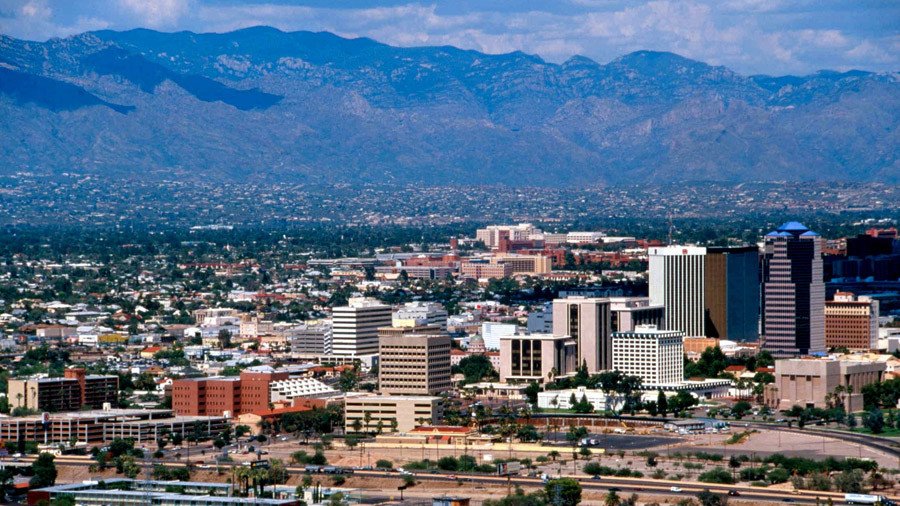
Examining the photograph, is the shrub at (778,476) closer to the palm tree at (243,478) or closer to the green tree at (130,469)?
the palm tree at (243,478)

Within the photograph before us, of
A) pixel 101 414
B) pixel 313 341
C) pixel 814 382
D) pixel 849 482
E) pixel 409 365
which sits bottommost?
pixel 849 482

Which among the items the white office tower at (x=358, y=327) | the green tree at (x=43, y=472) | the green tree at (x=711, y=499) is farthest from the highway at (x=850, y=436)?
the white office tower at (x=358, y=327)

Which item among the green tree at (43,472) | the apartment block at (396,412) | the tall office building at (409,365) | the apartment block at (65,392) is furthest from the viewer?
the tall office building at (409,365)

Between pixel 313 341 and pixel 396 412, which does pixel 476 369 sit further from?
pixel 396 412

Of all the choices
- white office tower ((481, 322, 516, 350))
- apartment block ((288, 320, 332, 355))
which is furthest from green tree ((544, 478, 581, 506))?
white office tower ((481, 322, 516, 350))

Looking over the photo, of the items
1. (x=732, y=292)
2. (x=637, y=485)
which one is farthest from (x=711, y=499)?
(x=732, y=292)

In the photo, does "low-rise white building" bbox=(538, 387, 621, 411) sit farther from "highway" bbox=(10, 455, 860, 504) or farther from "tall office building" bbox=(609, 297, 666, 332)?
"highway" bbox=(10, 455, 860, 504)

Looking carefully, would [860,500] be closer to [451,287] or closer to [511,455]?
[511,455]
